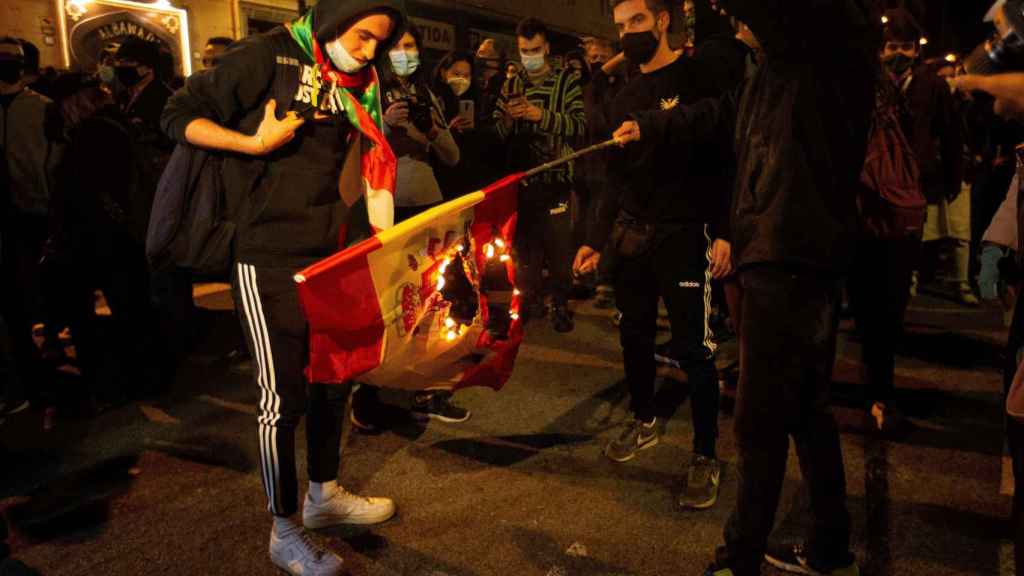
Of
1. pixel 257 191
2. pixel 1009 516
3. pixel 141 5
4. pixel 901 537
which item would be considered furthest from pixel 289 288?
pixel 141 5

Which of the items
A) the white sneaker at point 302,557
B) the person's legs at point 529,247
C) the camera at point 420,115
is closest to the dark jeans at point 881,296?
the camera at point 420,115

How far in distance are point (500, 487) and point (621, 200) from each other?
1.57 meters

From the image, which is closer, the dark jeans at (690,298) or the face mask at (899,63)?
the dark jeans at (690,298)

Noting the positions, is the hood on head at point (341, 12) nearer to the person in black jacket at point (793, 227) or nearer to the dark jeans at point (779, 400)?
the person in black jacket at point (793, 227)

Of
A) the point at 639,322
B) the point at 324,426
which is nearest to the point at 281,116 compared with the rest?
the point at 324,426

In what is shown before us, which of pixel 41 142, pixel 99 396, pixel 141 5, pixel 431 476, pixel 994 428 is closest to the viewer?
pixel 431 476

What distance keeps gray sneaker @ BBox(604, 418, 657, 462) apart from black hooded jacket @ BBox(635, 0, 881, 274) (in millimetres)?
1902

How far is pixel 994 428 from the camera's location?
4719 mm

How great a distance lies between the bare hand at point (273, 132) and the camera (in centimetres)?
282

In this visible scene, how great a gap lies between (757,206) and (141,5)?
9639 millimetres

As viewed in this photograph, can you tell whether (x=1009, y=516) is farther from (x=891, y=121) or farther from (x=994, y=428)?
(x=891, y=121)

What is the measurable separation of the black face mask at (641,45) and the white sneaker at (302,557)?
2.67 metres

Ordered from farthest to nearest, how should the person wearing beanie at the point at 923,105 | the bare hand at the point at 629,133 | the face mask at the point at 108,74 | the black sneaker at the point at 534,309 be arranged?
1. the black sneaker at the point at 534,309
2. the face mask at the point at 108,74
3. the person wearing beanie at the point at 923,105
4. the bare hand at the point at 629,133

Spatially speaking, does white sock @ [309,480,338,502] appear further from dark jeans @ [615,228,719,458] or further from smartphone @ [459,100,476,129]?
smartphone @ [459,100,476,129]
